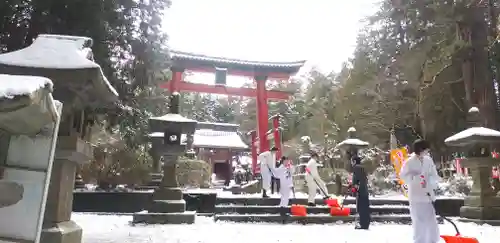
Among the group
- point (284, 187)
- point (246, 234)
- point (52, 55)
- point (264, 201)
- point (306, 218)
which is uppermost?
point (52, 55)

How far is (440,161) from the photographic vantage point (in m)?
23.7

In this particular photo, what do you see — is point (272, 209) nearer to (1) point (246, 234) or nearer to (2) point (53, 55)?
(1) point (246, 234)

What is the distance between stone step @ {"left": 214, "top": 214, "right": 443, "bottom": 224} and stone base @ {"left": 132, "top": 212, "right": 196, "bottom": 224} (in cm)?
103

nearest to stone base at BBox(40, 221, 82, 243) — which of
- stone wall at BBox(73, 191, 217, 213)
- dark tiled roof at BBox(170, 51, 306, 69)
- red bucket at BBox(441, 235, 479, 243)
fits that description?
red bucket at BBox(441, 235, 479, 243)

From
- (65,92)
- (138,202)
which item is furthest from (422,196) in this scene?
(138,202)

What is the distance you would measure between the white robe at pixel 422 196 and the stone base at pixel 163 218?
20.2 feet

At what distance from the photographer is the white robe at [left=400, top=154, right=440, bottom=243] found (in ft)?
17.7

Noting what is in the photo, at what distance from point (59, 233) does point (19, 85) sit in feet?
9.98

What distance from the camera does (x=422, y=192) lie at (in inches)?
214

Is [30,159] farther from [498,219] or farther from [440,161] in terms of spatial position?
[440,161]

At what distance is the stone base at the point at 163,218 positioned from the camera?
10.0 meters

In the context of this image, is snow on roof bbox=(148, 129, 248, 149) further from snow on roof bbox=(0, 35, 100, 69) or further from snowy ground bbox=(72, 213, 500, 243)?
snow on roof bbox=(0, 35, 100, 69)

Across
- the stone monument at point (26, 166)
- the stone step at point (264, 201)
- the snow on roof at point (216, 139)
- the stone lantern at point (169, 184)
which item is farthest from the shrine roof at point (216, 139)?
the stone monument at point (26, 166)

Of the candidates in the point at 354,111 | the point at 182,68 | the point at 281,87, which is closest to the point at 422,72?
the point at 354,111
